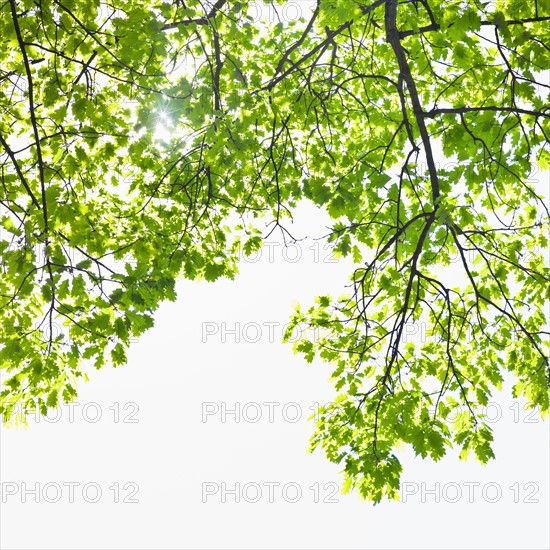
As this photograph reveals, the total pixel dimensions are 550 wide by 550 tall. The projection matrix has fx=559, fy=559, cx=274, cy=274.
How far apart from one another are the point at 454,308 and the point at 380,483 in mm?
2155

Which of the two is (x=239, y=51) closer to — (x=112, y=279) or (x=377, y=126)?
(x=377, y=126)

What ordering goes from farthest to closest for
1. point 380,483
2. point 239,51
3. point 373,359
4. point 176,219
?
point 239,51 < point 176,219 < point 373,359 < point 380,483

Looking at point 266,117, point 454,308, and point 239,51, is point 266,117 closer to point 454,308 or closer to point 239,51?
point 239,51

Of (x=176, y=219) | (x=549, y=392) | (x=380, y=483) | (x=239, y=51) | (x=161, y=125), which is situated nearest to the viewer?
(x=161, y=125)

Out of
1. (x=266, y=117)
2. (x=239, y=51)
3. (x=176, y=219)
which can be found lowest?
(x=176, y=219)

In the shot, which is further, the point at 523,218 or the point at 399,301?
the point at 523,218

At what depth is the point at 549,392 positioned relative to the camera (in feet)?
16.7

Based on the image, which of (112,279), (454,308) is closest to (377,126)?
(454,308)

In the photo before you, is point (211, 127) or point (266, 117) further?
point (266, 117)

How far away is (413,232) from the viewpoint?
5.38m

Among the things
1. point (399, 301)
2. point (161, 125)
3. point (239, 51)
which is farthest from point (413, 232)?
point (239, 51)

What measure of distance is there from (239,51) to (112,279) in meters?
4.70

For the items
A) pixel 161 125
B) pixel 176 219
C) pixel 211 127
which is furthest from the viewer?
pixel 176 219

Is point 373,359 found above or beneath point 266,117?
beneath
